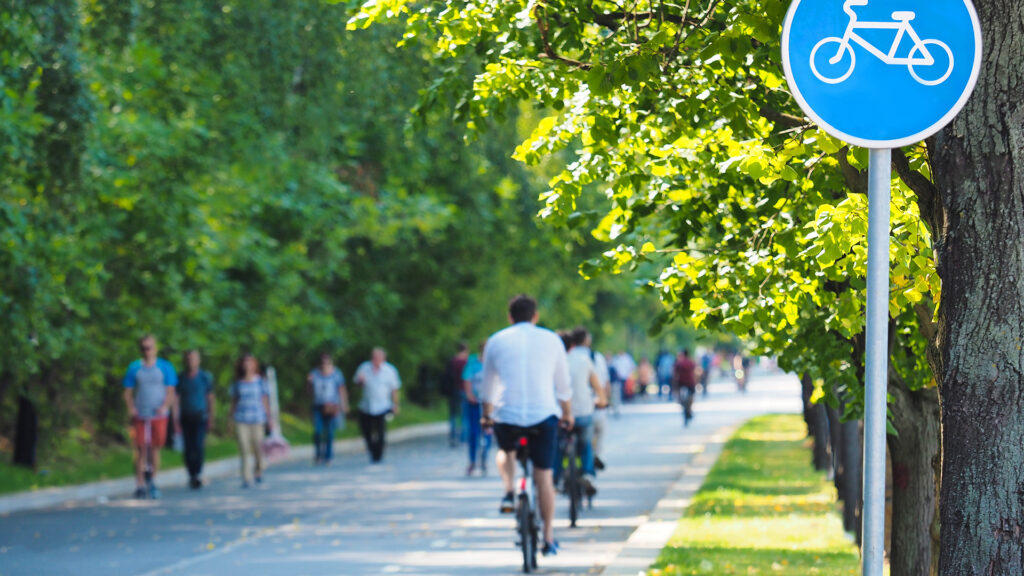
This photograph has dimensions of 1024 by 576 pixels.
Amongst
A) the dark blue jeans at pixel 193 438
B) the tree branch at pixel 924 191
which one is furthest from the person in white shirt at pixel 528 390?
the dark blue jeans at pixel 193 438

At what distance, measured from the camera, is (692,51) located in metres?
6.65

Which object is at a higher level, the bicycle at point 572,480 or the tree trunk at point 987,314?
the tree trunk at point 987,314

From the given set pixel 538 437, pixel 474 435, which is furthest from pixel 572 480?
pixel 474 435

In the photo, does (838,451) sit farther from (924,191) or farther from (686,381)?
(686,381)

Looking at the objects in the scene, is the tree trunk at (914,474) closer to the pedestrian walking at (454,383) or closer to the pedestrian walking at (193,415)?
the pedestrian walking at (193,415)

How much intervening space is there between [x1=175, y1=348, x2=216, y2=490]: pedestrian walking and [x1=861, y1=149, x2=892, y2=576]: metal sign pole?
50.4ft

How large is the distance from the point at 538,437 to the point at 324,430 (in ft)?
45.1

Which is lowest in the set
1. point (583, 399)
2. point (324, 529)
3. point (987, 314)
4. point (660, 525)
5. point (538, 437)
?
point (324, 529)

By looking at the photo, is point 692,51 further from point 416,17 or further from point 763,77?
point 416,17

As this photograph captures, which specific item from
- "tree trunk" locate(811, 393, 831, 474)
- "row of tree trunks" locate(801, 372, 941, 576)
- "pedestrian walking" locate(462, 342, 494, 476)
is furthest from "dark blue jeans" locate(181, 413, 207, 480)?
"row of tree trunks" locate(801, 372, 941, 576)

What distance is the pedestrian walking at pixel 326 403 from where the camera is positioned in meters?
23.0

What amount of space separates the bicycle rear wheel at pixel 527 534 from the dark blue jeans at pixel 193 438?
9.12m

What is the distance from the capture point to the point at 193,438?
18.8 meters

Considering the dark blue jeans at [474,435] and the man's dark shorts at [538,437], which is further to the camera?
the dark blue jeans at [474,435]
